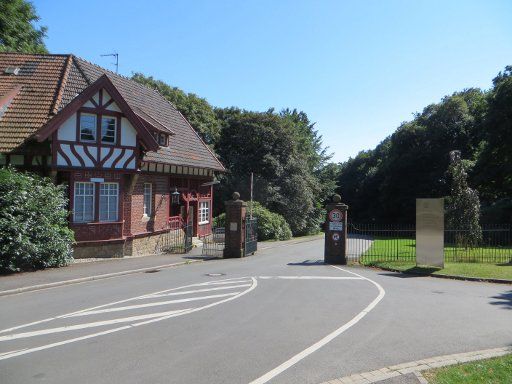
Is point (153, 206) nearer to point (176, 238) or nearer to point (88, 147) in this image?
point (176, 238)

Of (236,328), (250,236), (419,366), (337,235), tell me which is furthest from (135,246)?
(419,366)

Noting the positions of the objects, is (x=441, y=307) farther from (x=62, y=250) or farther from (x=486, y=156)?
(x=486, y=156)

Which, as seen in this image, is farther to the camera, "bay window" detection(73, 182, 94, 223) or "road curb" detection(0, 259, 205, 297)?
"bay window" detection(73, 182, 94, 223)

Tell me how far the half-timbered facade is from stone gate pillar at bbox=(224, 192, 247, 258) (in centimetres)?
418

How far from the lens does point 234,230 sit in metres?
22.0

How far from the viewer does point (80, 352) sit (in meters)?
6.87

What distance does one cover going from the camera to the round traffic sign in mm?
19938

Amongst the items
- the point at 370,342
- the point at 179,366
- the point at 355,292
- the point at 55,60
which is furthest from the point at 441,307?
the point at 55,60

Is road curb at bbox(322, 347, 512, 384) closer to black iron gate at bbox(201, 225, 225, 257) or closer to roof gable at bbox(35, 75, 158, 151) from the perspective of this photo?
roof gable at bbox(35, 75, 158, 151)

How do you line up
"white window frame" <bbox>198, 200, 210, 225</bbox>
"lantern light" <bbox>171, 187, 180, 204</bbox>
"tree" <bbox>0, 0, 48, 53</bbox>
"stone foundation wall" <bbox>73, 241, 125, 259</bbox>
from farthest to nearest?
"white window frame" <bbox>198, 200, 210, 225</bbox> < "tree" <bbox>0, 0, 48, 53</bbox> < "lantern light" <bbox>171, 187, 180, 204</bbox> < "stone foundation wall" <bbox>73, 241, 125, 259</bbox>

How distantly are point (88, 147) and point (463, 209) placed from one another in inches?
689

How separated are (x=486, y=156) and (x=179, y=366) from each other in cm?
3807

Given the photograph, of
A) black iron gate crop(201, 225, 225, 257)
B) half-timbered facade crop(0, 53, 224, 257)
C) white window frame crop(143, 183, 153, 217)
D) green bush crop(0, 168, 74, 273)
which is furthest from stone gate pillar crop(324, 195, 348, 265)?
green bush crop(0, 168, 74, 273)

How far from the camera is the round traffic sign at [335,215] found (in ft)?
65.4
